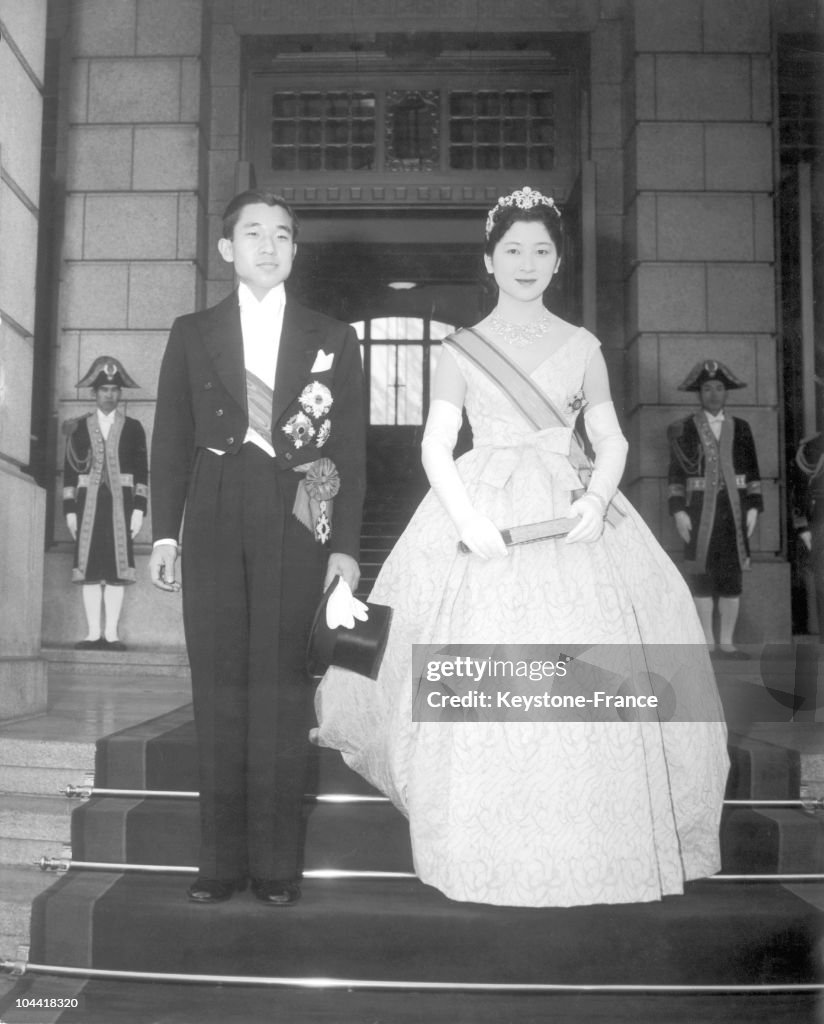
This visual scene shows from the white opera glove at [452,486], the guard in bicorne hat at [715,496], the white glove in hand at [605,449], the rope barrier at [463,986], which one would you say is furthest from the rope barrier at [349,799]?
the guard in bicorne hat at [715,496]

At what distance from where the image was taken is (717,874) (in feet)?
7.68

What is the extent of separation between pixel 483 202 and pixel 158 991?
5.94 metres

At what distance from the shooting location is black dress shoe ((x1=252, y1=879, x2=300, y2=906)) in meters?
2.15

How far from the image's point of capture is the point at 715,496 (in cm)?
593

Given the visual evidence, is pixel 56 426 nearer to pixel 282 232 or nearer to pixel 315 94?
pixel 315 94

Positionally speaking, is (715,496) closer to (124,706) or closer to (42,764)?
(124,706)

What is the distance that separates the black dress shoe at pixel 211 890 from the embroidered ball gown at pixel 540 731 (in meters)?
0.43

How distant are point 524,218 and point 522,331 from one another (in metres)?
0.26

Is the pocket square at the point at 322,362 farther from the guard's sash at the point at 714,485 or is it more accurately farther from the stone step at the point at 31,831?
the guard's sash at the point at 714,485

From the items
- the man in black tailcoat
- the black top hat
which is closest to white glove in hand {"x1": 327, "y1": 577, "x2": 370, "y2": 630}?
the black top hat

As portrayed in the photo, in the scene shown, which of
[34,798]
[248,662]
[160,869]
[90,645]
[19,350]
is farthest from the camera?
[90,645]

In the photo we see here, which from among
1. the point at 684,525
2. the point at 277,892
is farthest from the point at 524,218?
the point at 684,525

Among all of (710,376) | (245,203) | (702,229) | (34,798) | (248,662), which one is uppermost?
(702,229)

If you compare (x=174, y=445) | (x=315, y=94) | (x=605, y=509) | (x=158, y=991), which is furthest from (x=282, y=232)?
(x=315, y=94)
